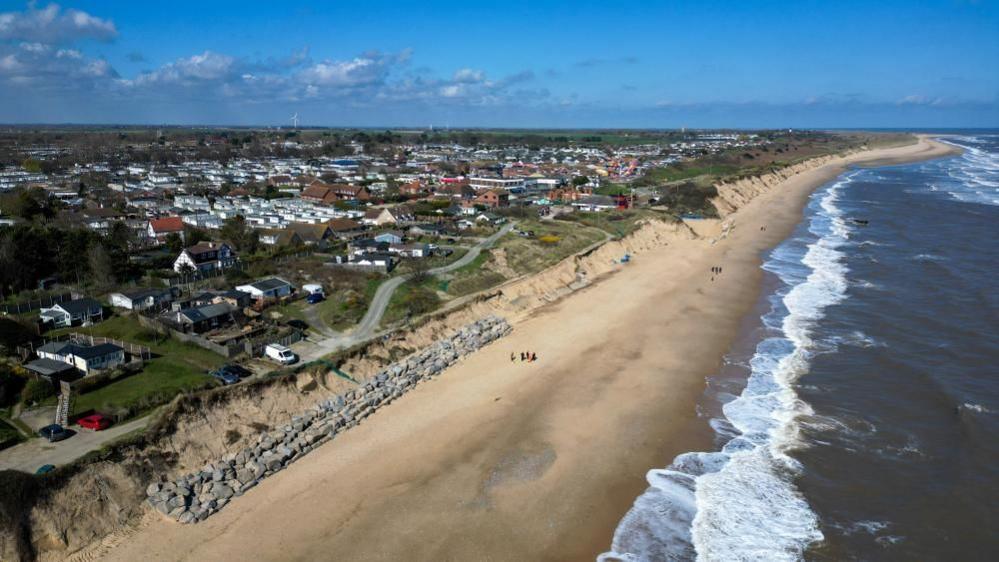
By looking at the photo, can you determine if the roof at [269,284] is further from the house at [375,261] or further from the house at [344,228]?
the house at [344,228]

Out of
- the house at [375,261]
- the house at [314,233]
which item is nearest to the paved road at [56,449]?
the house at [375,261]

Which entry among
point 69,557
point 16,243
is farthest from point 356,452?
point 16,243

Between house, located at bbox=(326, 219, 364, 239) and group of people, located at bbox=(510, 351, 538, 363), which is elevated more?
house, located at bbox=(326, 219, 364, 239)

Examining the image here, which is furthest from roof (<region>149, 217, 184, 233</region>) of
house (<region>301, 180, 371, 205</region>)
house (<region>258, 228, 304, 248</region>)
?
house (<region>301, 180, 371, 205</region>)

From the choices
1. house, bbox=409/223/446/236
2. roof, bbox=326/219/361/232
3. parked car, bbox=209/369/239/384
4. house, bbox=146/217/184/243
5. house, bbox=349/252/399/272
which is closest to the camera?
parked car, bbox=209/369/239/384

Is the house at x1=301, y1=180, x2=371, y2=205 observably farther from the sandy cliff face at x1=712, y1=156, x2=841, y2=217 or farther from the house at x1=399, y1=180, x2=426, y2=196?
the sandy cliff face at x1=712, y1=156, x2=841, y2=217

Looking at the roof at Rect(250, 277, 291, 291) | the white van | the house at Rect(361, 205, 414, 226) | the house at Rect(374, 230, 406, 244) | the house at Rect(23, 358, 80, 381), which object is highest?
the house at Rect(361, 205, 414, 226)

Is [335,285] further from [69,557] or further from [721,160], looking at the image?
[721,160]
